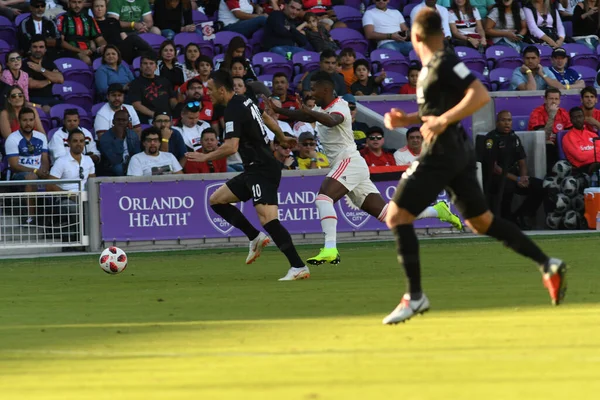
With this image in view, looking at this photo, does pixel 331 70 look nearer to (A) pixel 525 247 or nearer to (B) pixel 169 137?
(B) pixel 169 137

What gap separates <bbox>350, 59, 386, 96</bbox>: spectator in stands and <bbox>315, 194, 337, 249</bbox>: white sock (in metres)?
8.56

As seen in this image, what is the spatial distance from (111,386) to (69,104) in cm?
1431

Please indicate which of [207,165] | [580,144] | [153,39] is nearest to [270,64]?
[153,39]

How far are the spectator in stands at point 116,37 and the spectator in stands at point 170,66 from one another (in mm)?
622

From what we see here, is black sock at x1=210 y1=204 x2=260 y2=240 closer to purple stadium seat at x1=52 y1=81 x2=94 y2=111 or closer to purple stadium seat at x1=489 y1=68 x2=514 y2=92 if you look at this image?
purple stadium seat at x1=52 y1=81 x2=94 y2=111

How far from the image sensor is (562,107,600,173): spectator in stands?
19703mm

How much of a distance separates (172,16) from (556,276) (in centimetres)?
1580

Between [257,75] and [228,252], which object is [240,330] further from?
[257,75]

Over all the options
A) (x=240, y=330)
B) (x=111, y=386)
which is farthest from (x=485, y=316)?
(x=111, y=386)

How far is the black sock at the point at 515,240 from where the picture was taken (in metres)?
7.98

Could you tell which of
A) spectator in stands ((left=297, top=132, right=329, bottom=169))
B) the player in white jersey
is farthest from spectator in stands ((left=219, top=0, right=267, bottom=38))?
the player in white jersey

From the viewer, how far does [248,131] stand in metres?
12.3

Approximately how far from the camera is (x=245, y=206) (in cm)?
1797

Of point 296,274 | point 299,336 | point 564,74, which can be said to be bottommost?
point 564,74
